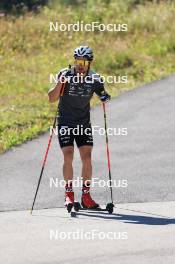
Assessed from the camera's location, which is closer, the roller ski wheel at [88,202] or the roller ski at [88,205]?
the roller ski at [88,205]

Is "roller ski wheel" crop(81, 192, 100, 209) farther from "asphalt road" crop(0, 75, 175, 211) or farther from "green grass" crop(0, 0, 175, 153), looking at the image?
"green grass" crop(0, 0, 175, 153)

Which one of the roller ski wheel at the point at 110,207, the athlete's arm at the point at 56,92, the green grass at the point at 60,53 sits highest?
the green grass at the point at 60,53

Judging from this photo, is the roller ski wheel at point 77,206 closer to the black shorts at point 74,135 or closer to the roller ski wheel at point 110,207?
the roller ski wheel at point 110,207

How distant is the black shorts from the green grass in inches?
191

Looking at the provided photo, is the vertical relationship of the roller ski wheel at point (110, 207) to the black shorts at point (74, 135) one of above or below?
below

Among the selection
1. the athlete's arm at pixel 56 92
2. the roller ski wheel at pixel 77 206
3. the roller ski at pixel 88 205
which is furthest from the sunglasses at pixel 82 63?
the roller ski wheel at pixel 77 206

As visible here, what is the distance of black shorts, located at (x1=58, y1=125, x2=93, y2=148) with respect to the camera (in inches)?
445

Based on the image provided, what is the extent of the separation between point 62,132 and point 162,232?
80.8 inches

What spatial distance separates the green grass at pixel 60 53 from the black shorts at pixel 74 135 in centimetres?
486

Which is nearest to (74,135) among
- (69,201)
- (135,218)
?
(69,201)

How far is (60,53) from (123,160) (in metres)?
10.7

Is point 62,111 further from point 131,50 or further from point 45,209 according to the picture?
point 131,50

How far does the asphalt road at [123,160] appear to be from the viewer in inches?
497

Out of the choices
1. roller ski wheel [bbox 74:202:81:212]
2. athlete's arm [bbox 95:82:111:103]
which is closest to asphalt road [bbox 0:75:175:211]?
roller ski wheel [bbox 74:202:81:212]
